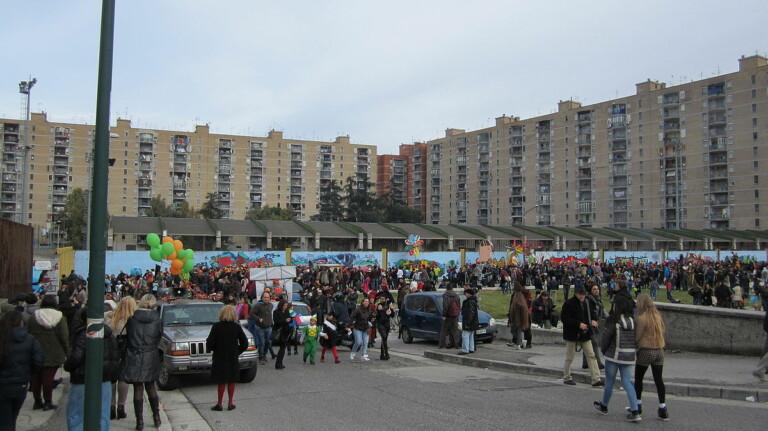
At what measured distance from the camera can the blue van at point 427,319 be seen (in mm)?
15875

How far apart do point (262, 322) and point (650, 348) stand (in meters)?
8.24

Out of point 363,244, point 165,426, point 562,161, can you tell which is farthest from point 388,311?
point 562,161

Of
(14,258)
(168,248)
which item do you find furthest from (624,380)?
(168,248)

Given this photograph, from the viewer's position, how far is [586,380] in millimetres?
10336

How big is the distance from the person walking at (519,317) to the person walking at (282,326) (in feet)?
17.8

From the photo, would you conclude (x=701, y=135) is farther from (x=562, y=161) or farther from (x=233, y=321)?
(x=233, y=321)

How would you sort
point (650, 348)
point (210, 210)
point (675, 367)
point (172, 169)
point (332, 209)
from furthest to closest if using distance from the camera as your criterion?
1. point (172, 169)
2. point (332, 209)
3. point (210, 210)
4. point (675, 367)
5. point (650, 348)

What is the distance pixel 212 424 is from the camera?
7.66 meters

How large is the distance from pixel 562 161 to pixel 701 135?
2353 cm

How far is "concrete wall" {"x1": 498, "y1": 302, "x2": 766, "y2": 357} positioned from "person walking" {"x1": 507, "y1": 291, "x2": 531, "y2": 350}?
3.01 m

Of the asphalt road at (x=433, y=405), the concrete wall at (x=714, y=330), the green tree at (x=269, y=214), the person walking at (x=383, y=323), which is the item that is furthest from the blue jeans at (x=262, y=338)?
the green tree at (x=269, y=214)

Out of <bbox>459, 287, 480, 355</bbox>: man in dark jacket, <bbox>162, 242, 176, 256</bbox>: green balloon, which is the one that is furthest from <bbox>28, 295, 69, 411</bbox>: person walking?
<bbox>162, 242, 176, 256</bbox>: green balloon

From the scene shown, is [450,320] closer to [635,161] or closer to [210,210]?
[635,161]

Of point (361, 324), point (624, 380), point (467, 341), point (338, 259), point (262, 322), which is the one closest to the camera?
point (624, 380)
